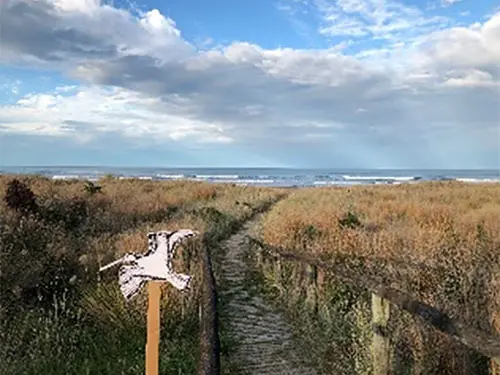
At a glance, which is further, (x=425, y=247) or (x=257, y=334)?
(x=425, y=247)

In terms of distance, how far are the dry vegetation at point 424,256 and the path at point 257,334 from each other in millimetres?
435

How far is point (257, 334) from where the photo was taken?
295 inches

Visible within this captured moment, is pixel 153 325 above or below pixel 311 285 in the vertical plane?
above

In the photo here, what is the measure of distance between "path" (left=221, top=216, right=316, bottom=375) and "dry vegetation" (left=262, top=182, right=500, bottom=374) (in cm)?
43

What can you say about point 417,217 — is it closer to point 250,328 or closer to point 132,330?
point 250,328

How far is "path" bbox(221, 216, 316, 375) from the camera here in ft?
20.6

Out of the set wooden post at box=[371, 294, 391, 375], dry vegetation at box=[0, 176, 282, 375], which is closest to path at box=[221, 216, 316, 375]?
dry vegetation at box=[0, 176, 282, 375]

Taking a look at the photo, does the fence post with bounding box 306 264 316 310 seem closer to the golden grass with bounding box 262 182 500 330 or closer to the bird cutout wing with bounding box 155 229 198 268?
Answer: the golden grass with bounding box 262 182 500 330

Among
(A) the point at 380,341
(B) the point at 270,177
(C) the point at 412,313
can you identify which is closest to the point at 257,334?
(A) the point at 380,341

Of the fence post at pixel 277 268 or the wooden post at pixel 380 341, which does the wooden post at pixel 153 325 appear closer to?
the wooden post at pixel 380 341

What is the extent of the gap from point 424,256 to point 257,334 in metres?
4.03

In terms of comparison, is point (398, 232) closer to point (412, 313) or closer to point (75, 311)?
point (75, 311)

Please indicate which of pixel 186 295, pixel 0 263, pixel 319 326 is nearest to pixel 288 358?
pixel 319 326

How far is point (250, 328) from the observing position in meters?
7.79
